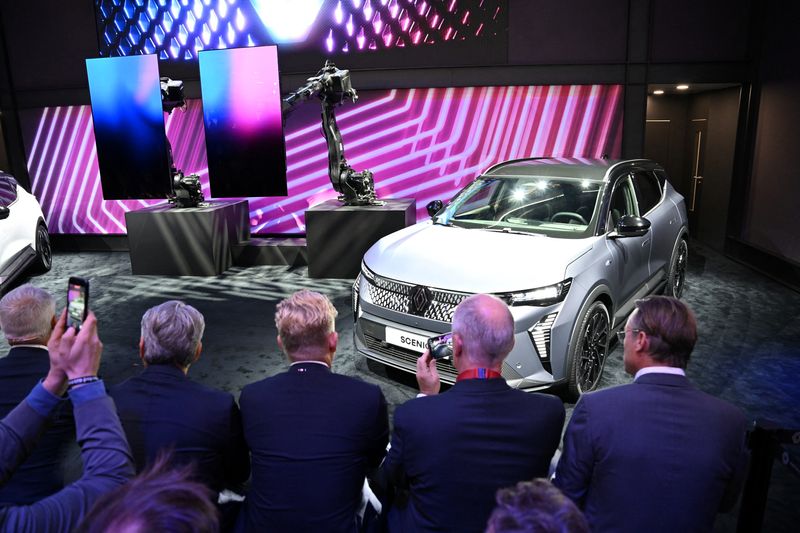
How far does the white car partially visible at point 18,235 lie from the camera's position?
6.39 m

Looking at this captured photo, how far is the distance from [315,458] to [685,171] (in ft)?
32.3

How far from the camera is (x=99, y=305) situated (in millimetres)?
6273

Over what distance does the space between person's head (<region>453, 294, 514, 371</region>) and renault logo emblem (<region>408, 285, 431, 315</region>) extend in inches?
59.0

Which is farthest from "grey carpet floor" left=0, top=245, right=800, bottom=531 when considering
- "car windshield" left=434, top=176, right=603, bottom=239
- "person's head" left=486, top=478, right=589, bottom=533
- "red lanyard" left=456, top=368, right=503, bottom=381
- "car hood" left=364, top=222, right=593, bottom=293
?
"person's head" left=486, top=478, right=589, bottom=533

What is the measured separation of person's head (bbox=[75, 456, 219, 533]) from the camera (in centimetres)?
78

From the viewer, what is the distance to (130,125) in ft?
24.4

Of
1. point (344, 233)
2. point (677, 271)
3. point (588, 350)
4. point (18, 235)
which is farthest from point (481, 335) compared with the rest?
point (18, 235)

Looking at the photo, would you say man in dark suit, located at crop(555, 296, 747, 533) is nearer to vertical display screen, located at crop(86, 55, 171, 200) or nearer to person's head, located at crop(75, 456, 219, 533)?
person's head, located at crop(75, 456, 219, 533)

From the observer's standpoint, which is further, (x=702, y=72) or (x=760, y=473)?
(x=702, y=72)

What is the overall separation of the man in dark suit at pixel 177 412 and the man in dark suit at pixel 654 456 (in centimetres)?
117

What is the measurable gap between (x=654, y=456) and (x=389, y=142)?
293 inches

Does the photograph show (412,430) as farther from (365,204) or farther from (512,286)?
(365,204)

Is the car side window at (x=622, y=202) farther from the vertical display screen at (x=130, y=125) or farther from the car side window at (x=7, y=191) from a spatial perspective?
the car side window at (x=7, y=191)

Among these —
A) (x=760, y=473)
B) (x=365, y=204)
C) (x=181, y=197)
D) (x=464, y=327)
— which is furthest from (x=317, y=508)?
(x=181, y=197)
